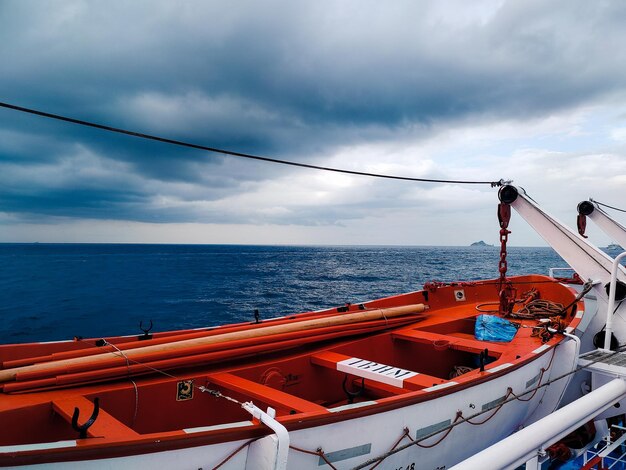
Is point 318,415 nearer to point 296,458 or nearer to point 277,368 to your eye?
point 296,458

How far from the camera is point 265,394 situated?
15.1 feet

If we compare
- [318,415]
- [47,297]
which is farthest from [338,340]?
[47,297]

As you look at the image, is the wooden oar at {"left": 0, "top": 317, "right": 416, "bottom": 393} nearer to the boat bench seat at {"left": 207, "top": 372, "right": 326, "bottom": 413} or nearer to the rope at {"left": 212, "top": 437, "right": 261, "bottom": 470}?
the boat bench seat at {"left": 207, "top": 372, "right": 326, "bottom": 413}

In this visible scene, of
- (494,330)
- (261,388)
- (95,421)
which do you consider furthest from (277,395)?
(494,330)

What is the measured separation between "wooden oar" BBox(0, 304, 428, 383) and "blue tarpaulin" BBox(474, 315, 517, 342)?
1345 mm

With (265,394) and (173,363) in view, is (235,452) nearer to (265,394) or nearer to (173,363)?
(265,394)

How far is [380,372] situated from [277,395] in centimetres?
154

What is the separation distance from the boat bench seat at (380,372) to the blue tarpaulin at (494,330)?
267 cm

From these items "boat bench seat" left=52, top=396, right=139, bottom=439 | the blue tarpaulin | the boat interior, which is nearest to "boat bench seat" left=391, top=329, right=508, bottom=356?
the boat interior

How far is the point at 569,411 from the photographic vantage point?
2.56 meters

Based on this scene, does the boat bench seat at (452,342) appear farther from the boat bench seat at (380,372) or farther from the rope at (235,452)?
the rope at (235,452)

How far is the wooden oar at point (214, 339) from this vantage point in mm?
4527

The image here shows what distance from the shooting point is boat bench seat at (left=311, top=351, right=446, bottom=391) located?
16.7 feet

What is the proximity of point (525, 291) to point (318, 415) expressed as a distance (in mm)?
9733
